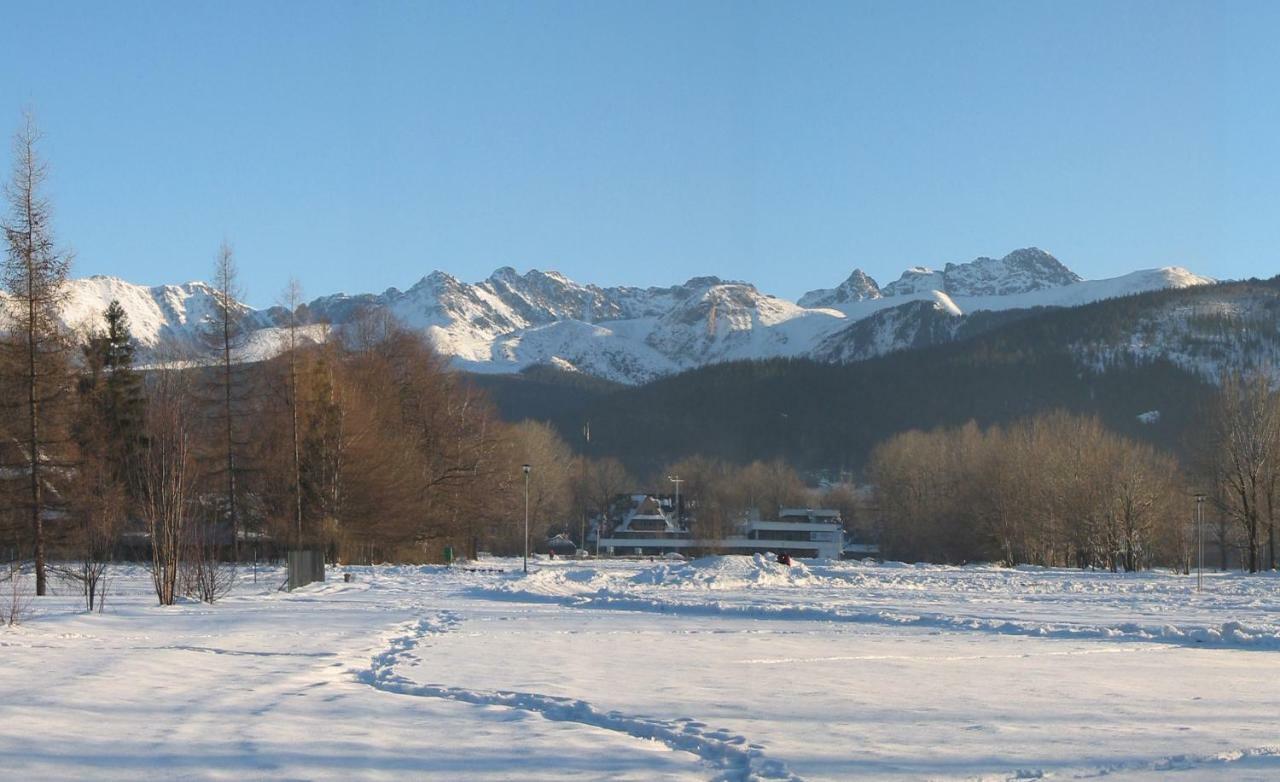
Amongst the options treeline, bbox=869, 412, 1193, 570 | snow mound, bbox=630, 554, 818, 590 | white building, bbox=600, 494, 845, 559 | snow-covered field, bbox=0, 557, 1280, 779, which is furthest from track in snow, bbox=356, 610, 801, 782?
white building, bbox=600, 494, 845, 559

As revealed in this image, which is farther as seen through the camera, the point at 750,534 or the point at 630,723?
the point at 750,534

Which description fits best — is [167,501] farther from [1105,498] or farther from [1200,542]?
[1105,498]

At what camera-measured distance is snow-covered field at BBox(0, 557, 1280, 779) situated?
31.3ft

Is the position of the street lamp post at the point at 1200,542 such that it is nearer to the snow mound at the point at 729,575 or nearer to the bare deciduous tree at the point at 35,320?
the snow mound at the point at 729,575

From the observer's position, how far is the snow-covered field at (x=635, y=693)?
953 centimetres

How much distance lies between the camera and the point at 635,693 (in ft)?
44.4

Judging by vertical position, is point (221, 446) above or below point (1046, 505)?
above

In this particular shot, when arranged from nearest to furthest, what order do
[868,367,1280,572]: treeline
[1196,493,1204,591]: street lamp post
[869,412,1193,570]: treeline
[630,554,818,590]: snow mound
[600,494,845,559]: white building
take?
[630,554,818,590]: snow mound
[1196,493,1204,591]: street lamp post
[868,367,1280,572]: treeline
[869,412,1193,570]: treeline
[600,494,845,559]: white building

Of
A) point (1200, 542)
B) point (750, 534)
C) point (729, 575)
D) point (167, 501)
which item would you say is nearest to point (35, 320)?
point (167, 501)

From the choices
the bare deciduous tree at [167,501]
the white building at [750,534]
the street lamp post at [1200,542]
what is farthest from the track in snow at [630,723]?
the white building at [750,534]

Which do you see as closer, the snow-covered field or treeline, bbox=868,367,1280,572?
the snow-covered field

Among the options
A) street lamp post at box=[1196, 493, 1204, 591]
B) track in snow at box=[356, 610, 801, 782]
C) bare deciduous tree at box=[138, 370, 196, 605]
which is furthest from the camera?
street lamp post at box=[1196, 493, 1204, 591]

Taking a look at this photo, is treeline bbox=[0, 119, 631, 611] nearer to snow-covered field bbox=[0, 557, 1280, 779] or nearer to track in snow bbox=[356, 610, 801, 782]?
snow-covered field bbox=[0, 557, 1280, 779]

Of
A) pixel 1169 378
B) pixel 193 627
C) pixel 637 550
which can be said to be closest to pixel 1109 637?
pixel 193 627
